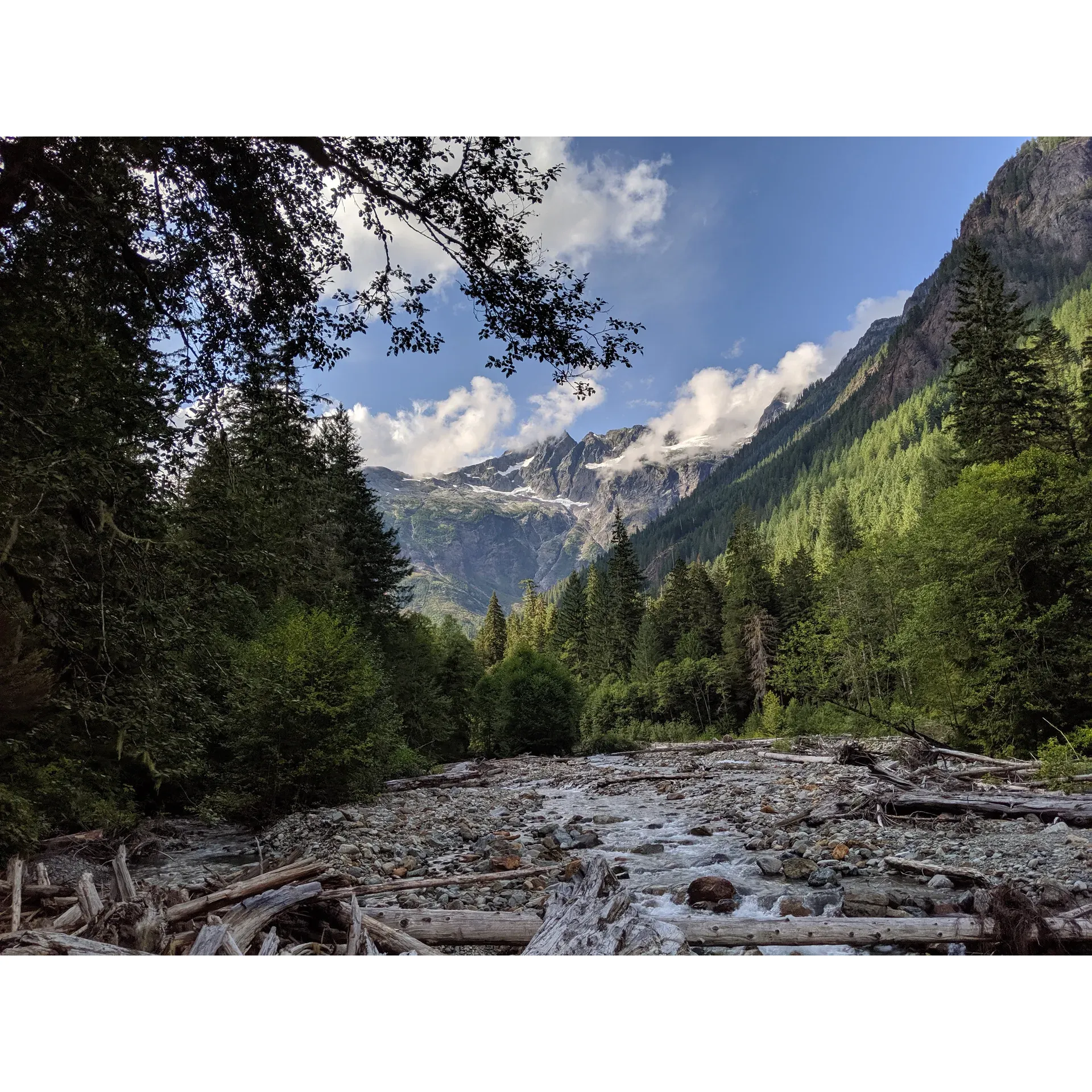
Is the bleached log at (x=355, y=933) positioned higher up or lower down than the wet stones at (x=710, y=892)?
higher up

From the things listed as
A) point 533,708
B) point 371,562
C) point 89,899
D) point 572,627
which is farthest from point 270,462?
point 572,627

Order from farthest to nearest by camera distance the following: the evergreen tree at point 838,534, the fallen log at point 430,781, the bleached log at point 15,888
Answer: the evergreen tree at point 838,534 → the fallen log at point 430,781 → the bleached log at point 15,888

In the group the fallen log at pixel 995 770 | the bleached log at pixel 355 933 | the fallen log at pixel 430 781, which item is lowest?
the fallen log at pixel 430 781

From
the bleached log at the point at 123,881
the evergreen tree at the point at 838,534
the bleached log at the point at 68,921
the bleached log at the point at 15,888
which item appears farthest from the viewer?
the evergreen tree at the point at 838,534

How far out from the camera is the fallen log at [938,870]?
12.3ft

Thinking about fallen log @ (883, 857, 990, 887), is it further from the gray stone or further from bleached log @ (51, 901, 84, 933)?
bleached log @ (51, 901, 84, 933)

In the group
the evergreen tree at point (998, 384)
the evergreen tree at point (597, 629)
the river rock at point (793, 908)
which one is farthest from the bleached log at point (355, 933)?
the evergreen tree at point (597, 629)

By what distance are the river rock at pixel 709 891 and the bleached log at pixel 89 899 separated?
11.4ft

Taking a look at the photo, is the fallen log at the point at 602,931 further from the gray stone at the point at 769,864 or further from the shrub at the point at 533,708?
the shrub at the point at 533,708

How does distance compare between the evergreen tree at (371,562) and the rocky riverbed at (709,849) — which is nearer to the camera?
the rocky riverbed at (709,849)

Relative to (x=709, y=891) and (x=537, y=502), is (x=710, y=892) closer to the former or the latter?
(x=709, y=891)

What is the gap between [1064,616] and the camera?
825 centimetres

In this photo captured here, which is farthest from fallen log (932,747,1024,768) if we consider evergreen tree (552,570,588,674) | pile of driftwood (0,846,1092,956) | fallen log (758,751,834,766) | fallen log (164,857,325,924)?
evergreen tree (552,570,588,674)
